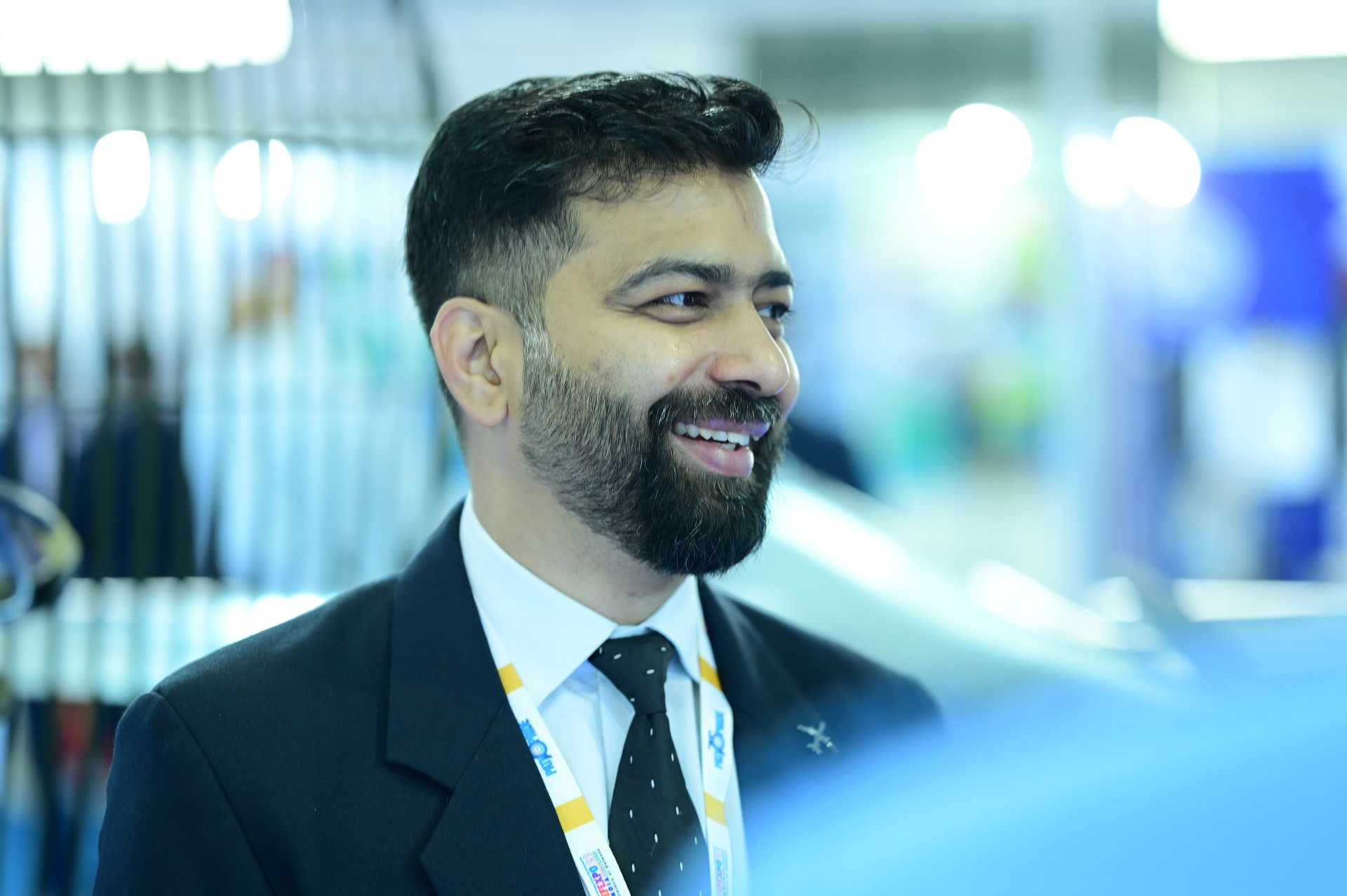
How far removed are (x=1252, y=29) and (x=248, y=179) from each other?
5621 mm

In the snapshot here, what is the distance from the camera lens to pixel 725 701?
1.50m

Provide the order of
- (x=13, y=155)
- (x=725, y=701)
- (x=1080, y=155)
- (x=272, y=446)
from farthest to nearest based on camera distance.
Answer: (x=1080, y=155), (x=272, y=446), (x=13, y=155), (x=725, y=701)

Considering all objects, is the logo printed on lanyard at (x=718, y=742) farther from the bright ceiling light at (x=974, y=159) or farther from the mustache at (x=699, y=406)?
the bright ceiling light at (x=974, y=159)

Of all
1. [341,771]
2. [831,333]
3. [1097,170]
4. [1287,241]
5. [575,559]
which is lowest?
[341,771]

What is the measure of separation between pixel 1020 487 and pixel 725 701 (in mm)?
5477

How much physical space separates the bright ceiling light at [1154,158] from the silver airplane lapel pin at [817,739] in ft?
18.3

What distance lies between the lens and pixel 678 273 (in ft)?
4.63

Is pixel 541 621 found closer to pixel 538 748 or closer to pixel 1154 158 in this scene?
pixel 538 748

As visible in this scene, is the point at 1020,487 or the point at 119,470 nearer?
the point at 119,470

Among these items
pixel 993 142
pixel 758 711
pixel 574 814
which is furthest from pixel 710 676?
pixel 993 142

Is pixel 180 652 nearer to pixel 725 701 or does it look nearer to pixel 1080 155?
pixel 725 701

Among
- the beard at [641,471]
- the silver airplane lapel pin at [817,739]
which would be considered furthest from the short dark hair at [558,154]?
the silver airplane lapel pin at [817,739]

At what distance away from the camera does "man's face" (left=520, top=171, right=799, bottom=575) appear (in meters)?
1.42

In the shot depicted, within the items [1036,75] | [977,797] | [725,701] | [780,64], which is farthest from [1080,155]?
[977,797]
